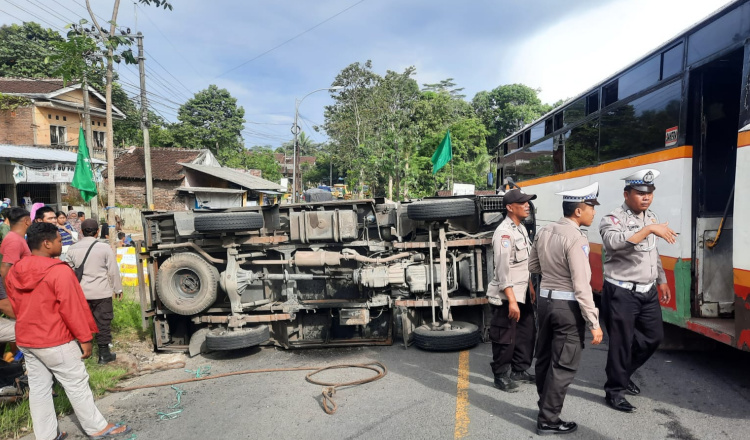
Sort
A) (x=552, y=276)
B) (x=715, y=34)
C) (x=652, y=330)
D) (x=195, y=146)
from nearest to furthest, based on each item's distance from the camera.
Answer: (x=552, y=276), (x=652, y=330), (x=715, y=34), (x=195, y=146)

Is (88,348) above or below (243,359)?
above

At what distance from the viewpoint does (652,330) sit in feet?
12.9

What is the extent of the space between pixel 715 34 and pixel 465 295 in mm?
3999

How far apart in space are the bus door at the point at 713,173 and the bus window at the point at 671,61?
303 millimetres

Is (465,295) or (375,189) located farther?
(375,189)

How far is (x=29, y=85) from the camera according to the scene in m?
26.0

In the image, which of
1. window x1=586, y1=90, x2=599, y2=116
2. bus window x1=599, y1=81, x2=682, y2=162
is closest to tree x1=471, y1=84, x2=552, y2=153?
window x1=586, y1=90, x2=599, y2=116

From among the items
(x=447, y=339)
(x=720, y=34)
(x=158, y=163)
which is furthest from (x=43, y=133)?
(x=720, y=34)

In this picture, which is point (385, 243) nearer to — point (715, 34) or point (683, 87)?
point (683, 87)

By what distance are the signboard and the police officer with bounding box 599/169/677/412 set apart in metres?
1.40

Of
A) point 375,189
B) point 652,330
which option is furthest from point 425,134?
point 652,330

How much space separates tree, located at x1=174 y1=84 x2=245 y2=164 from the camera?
43.2 meters

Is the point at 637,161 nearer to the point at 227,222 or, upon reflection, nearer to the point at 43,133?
the point at 227,222

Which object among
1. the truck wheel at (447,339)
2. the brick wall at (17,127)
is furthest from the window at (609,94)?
the brick wall at (17,127)
